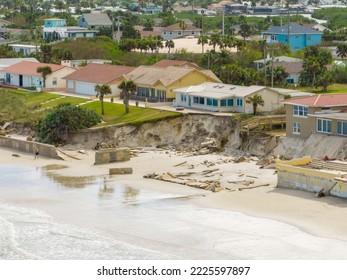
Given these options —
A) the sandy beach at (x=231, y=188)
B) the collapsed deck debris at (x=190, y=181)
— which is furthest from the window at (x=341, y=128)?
the collapsed deck debris at (x=190, y=181)

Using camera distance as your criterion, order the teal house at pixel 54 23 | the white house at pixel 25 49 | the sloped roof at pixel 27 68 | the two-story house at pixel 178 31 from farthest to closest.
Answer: the teal house at pixel 54 23
the two-story house at pixel 178 31
the white house at pixel 25 49
the sloped roof at pixel 27 68

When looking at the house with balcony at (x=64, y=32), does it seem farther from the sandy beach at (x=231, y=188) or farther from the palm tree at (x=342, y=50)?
the sandy beach at (x=231, y=188)

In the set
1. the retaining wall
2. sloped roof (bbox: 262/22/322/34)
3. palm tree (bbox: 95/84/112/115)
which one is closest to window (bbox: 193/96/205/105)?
palm tree (bbox: 95/84/112/115)

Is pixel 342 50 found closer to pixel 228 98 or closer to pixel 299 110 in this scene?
pixel 228 98

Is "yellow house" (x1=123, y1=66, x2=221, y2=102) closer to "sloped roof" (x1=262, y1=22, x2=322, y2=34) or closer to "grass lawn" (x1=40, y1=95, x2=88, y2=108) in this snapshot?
"grass lawn" (x1=40, y1=95, x2=88, y2=108)

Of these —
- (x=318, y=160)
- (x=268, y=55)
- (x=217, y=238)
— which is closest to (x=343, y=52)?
(x=268, y=55)
